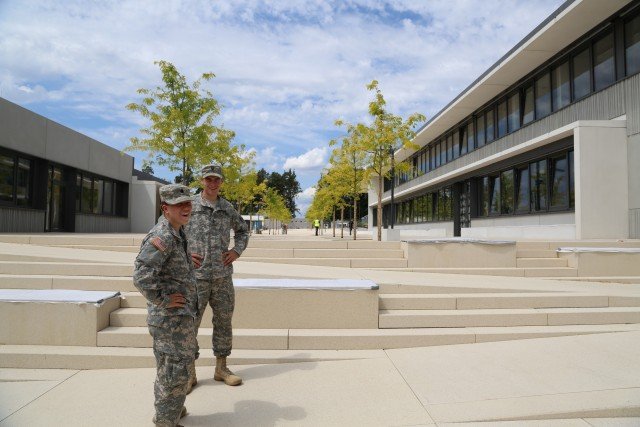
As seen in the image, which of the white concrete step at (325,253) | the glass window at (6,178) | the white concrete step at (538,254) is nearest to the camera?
the white concrete step at (538,254)

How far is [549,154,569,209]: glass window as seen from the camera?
15010mm

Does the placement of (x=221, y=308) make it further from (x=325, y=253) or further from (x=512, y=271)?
(x=512, y=271)

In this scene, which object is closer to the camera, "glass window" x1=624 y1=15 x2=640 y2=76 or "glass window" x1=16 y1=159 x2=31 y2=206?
"glass window" x1=624 y1=15 x2=640 y2=76

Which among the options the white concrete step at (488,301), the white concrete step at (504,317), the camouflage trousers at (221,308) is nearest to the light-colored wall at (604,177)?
the white concrete step at (488,301)

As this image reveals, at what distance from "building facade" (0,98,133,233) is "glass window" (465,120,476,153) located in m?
20.4

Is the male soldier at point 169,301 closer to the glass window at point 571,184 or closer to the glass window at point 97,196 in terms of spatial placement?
the glass window at point 571,184

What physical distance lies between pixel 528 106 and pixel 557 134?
4.86 meters

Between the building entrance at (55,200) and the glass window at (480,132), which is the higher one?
the glass window at (480,132)

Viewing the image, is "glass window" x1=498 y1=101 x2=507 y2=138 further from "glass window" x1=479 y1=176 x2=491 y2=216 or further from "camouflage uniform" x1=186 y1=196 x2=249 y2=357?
"camouflage uniform" x1=186 y1=196 x2=249 y2=357

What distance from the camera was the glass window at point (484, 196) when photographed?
73.0 feet

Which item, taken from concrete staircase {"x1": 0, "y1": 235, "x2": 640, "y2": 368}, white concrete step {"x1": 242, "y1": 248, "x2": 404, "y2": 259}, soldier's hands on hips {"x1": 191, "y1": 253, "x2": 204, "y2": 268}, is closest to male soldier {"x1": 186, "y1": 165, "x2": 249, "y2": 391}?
soldier's hands on hips {"x1": 191, "y1": 253, "x2": 204, "y2": 268}

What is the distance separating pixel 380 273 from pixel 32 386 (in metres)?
5.82

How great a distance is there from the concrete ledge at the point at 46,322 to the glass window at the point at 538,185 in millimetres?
16492

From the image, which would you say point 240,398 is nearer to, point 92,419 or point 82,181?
point 92,419
